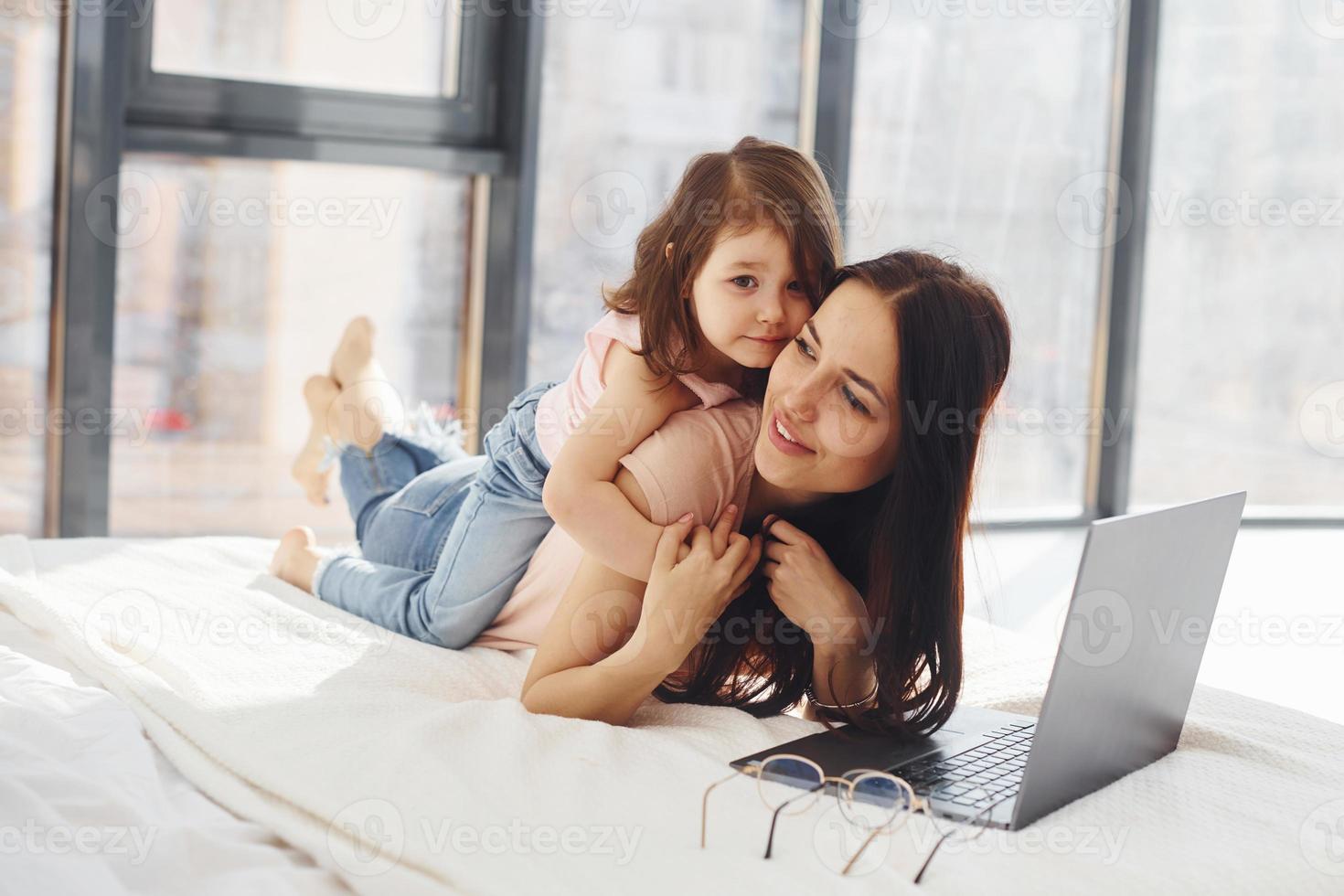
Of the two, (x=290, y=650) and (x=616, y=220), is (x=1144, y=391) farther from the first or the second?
(x=290, y=650)

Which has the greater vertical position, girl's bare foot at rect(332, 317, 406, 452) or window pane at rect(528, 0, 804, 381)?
window pane at rect(528, 0, 804, 381)

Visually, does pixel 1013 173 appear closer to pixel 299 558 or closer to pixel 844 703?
pixel 299 558

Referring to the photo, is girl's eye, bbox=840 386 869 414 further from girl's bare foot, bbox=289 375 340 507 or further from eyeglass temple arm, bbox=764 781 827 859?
girl's bare foot, bbox=289 375 340 507

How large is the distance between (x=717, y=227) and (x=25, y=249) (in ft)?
6.38

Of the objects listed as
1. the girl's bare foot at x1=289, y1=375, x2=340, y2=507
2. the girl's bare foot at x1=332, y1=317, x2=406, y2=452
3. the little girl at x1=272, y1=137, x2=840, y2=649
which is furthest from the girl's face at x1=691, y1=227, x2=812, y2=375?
the girl's bare foot at x1=289, y1=375, x2=340, y2=507

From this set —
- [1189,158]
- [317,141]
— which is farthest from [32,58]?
[1189,158]

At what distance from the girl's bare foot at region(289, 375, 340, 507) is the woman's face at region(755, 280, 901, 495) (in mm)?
1194

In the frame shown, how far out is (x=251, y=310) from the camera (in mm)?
3027

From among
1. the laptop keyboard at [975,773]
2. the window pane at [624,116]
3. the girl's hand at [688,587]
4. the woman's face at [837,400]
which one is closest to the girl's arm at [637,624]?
the girl's hand at [688,587]

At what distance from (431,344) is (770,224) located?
6.41ft

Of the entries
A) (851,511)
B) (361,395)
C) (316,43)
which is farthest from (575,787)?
(316,43)

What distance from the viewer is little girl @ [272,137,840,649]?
4.49 feet

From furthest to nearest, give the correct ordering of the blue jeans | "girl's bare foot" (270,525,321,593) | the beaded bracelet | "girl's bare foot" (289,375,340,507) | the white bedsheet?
"girl's bare foot" (289,375,340,507), "girl's bare foot" (270,525,321,593), the blue jeans, the beaded bracelet, the white bedsheet

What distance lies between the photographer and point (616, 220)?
10.9 ft
